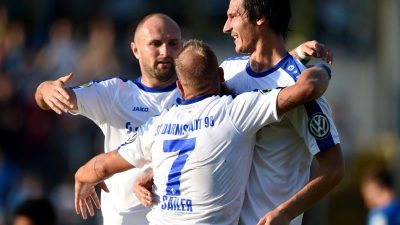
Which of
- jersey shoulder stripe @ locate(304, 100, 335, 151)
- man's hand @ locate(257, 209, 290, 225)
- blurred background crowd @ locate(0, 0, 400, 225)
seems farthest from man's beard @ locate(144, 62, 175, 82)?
blurred background crowd @ locate(0, 0, 400, 225)

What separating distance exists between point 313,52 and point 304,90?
1.10 m

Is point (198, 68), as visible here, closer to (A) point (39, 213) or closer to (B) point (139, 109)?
(B) point (139, 109)

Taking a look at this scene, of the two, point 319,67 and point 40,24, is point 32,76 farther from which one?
point 319,67

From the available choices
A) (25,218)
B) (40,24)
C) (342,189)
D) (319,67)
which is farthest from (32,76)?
(319,67)

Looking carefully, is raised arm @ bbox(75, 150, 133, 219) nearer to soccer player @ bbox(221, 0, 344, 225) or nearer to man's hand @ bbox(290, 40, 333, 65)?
soccer player @ bbox(221, 0, 344, 225)

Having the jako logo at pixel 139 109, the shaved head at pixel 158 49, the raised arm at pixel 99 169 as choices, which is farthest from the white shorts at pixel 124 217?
the shaved head at pixel 158 49

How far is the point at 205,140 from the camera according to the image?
262 inches

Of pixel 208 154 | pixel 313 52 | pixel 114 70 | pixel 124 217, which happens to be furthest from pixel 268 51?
pixel 114 70

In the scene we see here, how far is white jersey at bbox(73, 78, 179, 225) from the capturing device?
8.46 m

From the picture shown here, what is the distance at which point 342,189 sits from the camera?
18734mm

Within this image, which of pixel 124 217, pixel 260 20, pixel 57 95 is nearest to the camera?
pixel 260 20

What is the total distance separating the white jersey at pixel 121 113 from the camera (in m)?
8.46

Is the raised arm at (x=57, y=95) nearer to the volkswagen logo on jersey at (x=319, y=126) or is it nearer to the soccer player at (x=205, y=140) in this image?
the soccer player at (x=205, y=140)

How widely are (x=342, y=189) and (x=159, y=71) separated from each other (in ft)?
34.8
